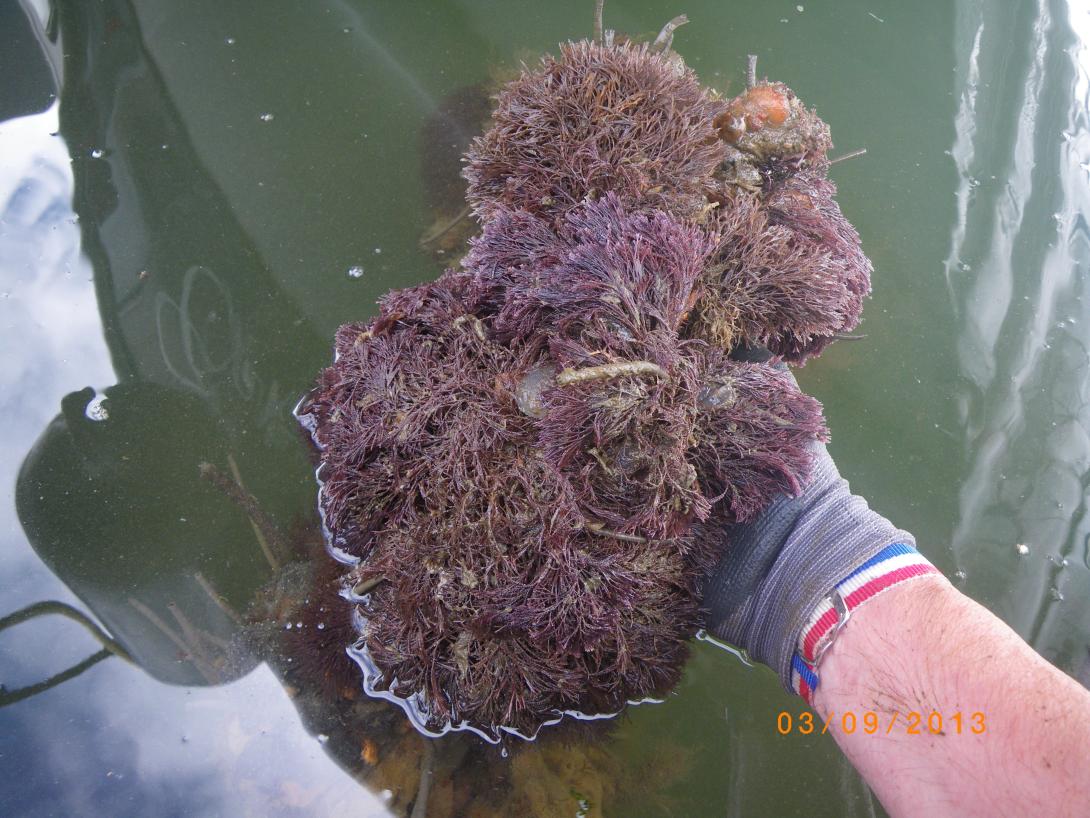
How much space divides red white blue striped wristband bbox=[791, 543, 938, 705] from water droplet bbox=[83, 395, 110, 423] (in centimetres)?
202

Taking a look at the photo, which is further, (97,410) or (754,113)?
(97,410)

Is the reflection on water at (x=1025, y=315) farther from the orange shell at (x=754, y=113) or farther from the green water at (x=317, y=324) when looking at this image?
the orange shell at (x=754, y=113)

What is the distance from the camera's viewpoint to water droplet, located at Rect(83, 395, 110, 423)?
196cm

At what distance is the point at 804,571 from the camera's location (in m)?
1.42

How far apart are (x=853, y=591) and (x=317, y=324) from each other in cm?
172

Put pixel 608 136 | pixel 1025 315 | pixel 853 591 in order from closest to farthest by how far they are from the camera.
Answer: pixel 853 591
pixel 608 136
pixel 1025 315

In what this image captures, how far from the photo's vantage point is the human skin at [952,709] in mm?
998

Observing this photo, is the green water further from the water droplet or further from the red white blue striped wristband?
the red white blue striped wristband

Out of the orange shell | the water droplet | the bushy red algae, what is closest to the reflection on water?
the orange shell

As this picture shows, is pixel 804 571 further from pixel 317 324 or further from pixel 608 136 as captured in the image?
pixel 317 324

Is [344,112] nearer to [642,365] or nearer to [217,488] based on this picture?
[217,488]

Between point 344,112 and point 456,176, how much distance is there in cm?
48

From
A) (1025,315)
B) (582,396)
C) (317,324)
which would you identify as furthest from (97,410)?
(1025,315)

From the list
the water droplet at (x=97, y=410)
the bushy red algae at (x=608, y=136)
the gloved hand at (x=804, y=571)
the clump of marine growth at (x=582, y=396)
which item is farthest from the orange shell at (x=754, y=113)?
the water droplet at (x=97, y=410)
